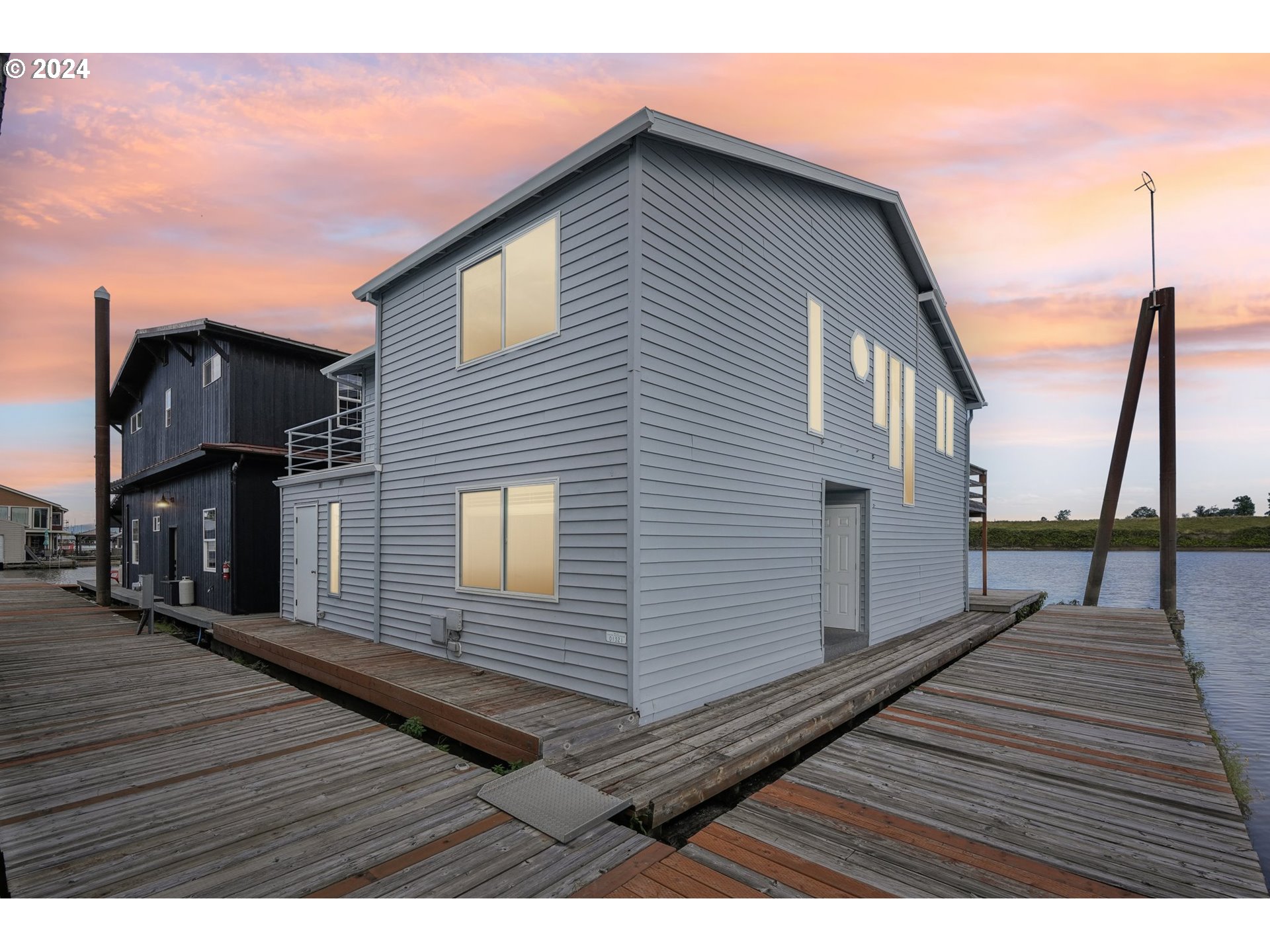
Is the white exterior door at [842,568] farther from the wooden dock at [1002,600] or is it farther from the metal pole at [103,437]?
the metal pole at [103,437]

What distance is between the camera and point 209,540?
14.4 metres

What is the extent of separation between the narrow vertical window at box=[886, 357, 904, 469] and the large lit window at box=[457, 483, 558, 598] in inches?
285

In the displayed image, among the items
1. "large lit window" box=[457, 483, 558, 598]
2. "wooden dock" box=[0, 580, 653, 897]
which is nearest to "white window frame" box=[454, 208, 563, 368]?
"large lit window" box=[457, 483, 558, 598]

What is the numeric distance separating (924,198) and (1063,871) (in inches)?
490

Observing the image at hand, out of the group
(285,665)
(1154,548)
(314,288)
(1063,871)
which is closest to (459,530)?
(285,665)

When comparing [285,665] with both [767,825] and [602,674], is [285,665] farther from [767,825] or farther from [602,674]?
[767,825]

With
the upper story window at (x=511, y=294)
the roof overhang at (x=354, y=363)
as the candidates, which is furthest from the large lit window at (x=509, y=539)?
the roof overhang at (x=354, y=363)

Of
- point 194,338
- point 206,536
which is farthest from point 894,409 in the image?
point 194,338

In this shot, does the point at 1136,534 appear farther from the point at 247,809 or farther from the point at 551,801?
the point at 247,809

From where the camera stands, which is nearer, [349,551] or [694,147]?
[694,147]

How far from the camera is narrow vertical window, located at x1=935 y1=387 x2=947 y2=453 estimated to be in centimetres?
1339

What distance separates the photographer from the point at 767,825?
374 cm

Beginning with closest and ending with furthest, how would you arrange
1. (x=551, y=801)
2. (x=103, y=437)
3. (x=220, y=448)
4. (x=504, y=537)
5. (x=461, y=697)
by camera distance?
(x=551, y=801), (x=461, y=697), (x=504, y=537), (x=220, y=448), (x=103, y=437)

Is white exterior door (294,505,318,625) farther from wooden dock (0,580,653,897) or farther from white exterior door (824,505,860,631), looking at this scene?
white exterior door (824,505,860,631)
